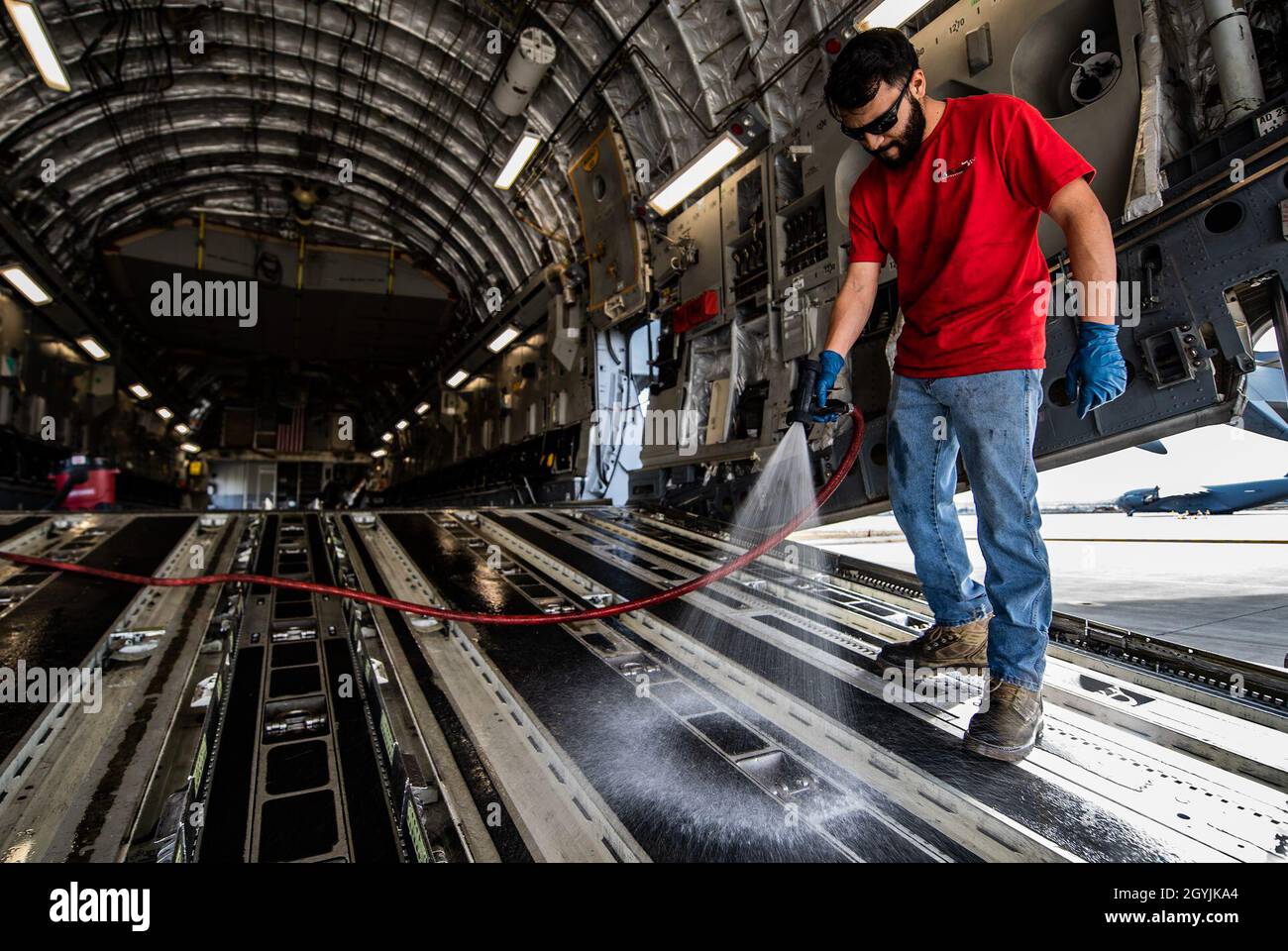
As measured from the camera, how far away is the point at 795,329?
19.5 ft

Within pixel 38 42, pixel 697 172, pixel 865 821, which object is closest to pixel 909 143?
pixel 865 821

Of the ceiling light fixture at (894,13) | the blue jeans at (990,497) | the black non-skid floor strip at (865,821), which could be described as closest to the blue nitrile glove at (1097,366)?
the blue jeans at (990,497)

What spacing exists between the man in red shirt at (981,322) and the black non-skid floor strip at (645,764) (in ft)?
2.32

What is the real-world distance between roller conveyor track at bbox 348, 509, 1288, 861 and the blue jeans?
0.32 m

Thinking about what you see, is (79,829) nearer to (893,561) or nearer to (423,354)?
(893,561)

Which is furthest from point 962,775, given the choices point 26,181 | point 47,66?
point 26,181

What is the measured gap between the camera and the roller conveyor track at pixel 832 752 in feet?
4.30

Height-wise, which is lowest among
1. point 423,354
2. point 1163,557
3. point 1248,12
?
point 1163,557

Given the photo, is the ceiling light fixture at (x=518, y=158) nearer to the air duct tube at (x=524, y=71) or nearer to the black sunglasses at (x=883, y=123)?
the air duct tube at (x=524, y=71)

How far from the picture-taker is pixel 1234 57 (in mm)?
3105

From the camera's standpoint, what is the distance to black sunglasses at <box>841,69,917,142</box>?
1.89m

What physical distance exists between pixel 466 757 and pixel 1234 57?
4807 mm
